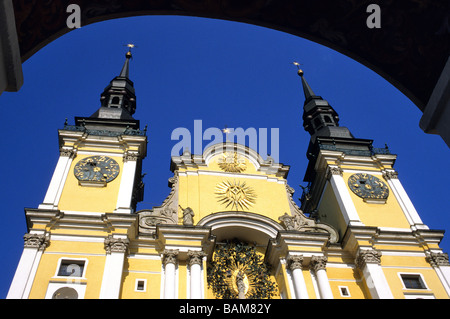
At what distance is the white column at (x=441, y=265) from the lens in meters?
15.7

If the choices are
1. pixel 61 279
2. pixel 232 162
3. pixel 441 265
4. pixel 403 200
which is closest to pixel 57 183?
pixel 61 279

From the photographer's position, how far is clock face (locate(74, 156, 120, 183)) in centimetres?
1783

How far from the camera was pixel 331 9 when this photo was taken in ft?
A: 20.5

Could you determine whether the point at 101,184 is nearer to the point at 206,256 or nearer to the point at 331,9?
the point at 206,256

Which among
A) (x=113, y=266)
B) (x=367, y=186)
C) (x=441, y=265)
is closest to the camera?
(x=113, y=266)

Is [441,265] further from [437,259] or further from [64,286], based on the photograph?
[64,286]

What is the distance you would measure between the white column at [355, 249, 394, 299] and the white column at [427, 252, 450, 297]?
6.46ft

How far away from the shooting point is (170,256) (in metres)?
15.0

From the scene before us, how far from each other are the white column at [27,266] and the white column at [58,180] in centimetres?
161

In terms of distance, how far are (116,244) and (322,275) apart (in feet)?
21.6
